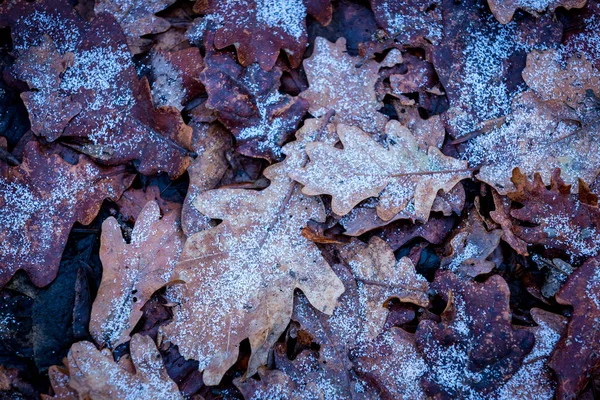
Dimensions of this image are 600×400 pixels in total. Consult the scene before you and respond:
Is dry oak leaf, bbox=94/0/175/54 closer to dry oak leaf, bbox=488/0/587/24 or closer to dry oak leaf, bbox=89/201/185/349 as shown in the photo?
dry oak leaf, bbox=89/201/185/349

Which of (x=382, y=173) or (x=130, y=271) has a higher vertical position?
(x=382, y=173)

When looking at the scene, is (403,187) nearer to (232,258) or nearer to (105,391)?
(232,258)

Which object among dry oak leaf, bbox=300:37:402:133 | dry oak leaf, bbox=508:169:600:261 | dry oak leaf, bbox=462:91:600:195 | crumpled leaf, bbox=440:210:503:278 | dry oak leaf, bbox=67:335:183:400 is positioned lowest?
dry oak leaf, bbox=67:335:183:400

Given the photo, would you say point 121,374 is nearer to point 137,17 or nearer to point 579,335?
point 137,17

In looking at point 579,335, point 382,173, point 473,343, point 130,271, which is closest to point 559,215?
point 579,335

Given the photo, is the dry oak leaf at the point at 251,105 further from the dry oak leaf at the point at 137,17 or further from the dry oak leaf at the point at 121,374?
the dry oak leaf at the point at 121,374

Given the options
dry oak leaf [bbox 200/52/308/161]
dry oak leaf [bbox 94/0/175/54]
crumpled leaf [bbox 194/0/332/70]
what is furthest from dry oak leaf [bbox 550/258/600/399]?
dry oak leaf [bbox 94/0/175/54]
